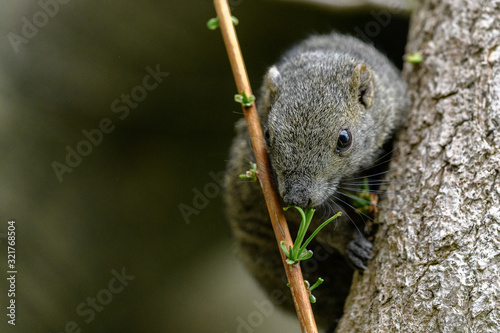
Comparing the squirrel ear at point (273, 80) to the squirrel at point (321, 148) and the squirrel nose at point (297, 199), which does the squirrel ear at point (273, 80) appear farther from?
the squirrel nose at point (297, 199)

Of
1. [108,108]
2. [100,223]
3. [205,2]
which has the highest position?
[205,2]

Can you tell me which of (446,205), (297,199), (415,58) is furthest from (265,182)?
(415,58)

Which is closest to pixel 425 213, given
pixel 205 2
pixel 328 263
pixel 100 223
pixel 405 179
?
pixel 405 179

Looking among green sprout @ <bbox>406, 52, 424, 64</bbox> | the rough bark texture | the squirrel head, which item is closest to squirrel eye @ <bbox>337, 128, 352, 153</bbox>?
the squirrel head

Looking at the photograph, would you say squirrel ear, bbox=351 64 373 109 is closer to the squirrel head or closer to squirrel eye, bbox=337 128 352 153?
the squirrel head

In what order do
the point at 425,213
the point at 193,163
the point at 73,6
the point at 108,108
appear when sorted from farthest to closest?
1. the point at 193,163
2. the point at 108,108
3. the point at 73,6
4. the point at 425,213

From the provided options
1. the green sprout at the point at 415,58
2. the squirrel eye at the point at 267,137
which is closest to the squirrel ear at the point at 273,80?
the squirrel eye at the point at 267,137

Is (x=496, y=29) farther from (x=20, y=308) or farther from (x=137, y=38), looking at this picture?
(x=20, y=308)

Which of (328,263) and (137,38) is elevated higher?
(137,38)
